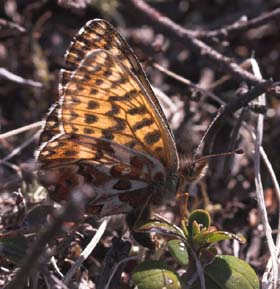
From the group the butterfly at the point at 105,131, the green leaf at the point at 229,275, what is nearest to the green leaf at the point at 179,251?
the green leaf at the point at 229,275

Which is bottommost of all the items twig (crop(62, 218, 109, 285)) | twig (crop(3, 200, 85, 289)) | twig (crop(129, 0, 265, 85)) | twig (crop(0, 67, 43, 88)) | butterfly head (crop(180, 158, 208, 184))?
twig (crop(62, 218, 109, 285))

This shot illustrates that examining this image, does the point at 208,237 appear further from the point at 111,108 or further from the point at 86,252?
the point at 111,108

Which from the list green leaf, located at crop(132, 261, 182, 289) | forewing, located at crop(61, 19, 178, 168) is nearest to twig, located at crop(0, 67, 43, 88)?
forewing, located at crop(61, 19, 178, 168)

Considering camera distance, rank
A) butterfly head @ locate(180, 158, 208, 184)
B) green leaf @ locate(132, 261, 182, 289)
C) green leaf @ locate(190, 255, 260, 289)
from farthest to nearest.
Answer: butterfly head @ locate(180, 158, 208, 184) < green leaf @ locate(190, 255, 260, 289) < green leaf @ locate(132, 261, 182, 289)

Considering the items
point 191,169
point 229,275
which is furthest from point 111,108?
point 229,275

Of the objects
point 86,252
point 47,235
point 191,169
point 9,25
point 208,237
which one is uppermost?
point 9,25

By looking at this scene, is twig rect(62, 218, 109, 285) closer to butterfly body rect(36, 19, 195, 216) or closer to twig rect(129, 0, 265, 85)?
butterfly body rect(36, 19, 195, 216)

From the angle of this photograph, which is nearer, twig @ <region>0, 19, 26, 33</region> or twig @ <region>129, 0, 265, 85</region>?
twig @ <region>129, 0, 265, 85</region>

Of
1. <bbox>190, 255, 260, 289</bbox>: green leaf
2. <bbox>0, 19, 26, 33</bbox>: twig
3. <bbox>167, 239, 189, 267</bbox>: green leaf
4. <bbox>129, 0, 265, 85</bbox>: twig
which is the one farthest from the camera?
<bbox>0, 19, 26, 33</bbox>: twig

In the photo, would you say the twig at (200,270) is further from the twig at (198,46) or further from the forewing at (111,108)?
the twig at (198,46)
